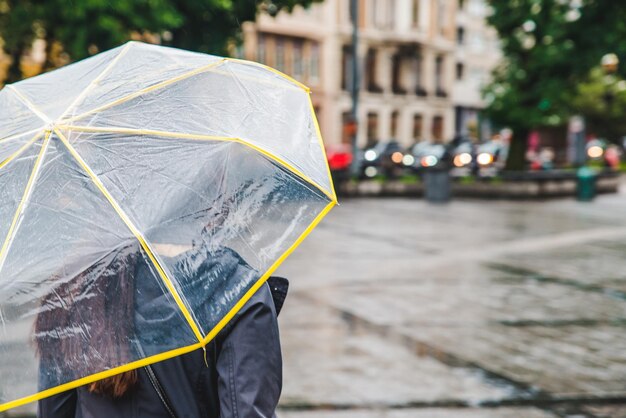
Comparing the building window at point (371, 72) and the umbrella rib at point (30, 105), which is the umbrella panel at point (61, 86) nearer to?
the umbrella rib at point (30, 105)

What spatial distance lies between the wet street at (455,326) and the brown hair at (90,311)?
3.21m

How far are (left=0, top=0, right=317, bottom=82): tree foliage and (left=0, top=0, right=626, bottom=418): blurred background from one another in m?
0.03

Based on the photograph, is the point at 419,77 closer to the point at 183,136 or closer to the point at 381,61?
the point at 381,61

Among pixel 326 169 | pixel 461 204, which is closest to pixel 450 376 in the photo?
pixel 326 169

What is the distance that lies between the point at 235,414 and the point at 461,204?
20.3 m

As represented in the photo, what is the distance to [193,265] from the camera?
2.09 meters

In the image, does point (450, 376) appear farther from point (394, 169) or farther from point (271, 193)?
point (394, 169)

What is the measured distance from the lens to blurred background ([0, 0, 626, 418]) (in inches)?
225

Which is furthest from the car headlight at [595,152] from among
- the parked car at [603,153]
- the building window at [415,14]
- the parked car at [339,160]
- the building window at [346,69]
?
the parked car at [339,160]

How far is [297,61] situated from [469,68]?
18.0 m

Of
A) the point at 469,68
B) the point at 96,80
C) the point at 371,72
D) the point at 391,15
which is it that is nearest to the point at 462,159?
the point at 371,72

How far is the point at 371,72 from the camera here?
48250mm

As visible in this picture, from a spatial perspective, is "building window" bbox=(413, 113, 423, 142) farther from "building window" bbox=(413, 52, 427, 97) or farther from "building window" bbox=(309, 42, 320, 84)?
"building window" bbox=(309, 42, 320, 84)

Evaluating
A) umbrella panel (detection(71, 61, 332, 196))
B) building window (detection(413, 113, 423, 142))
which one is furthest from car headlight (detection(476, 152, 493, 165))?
umbrella panel (detection(71, 61, 332, 196))
